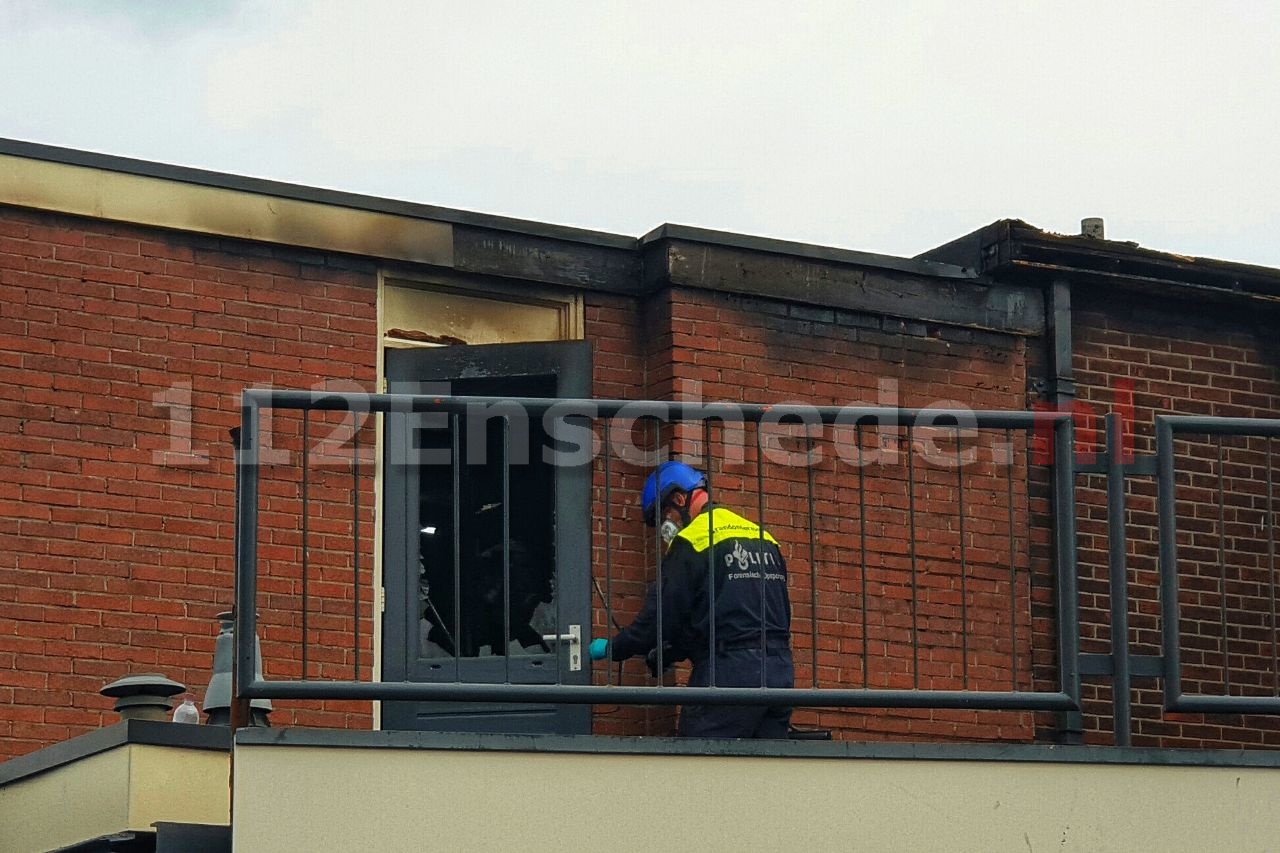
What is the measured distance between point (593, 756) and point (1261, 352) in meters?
6.10

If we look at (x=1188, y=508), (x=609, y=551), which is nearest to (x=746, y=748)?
(x=609, y=551)

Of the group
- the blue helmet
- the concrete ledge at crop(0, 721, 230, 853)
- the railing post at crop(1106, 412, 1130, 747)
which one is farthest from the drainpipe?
the concrete ledge at crop(0, 721, 230, 853)

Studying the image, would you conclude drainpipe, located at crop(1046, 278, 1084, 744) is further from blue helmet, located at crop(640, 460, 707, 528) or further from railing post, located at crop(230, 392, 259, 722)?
railing post, located at crop(230, 392, 259, 722)

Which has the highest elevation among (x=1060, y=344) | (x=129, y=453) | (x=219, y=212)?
(x=219, y=212)

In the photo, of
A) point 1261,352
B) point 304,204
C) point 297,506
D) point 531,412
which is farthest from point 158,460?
point 1261,352

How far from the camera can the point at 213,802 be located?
25.1 feet

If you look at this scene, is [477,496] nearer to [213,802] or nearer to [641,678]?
[641,678]

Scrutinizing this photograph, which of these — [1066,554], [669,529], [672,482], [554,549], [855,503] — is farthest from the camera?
[855,503]

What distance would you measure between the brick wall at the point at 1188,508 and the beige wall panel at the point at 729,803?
3.58 meters

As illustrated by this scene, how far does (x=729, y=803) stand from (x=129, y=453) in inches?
150

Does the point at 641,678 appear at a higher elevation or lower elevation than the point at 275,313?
lower

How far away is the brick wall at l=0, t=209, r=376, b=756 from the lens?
29.5 feet

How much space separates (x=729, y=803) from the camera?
646 centimetres

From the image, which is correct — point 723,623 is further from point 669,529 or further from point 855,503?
point 855,503
